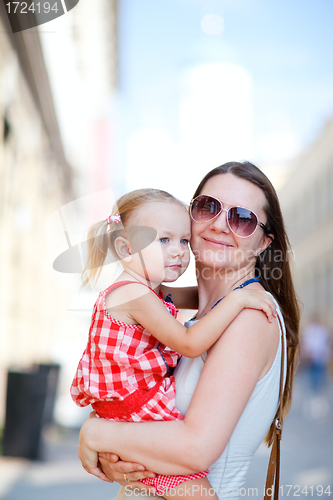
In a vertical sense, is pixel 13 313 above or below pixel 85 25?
below

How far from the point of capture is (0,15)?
21.6 feet

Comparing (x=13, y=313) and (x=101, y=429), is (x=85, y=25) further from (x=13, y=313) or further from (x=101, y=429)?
(x=101, y=429)

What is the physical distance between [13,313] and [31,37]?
4748 millimetres

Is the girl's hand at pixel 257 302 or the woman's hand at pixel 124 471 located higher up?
the girl's hand at pixel 257 302

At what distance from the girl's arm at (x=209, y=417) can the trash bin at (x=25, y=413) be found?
4.98 metres

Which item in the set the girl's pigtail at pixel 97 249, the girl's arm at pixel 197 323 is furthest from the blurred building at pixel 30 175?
the girl's arm at pixel 197 323

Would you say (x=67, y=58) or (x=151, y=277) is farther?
(x=67, y=58)

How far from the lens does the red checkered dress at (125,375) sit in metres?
1.93

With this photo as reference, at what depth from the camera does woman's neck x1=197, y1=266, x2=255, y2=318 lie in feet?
7.75

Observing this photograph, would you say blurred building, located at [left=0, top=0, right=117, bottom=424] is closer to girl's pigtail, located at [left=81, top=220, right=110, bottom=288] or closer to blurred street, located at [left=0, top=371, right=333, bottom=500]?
blurred street, located at [left=0, top=371, right=333, bottom=500]

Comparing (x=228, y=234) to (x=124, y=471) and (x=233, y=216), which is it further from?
(x=124, y=471)

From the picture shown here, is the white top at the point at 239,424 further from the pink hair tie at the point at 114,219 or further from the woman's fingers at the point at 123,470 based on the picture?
the pink hair tie at the point at 114,219

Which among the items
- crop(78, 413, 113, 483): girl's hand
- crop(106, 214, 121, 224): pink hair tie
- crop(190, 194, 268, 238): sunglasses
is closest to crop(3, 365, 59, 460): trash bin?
crop(78, 413, 113, 483): girl's hand

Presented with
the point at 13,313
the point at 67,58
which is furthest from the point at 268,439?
the point at 67,58
